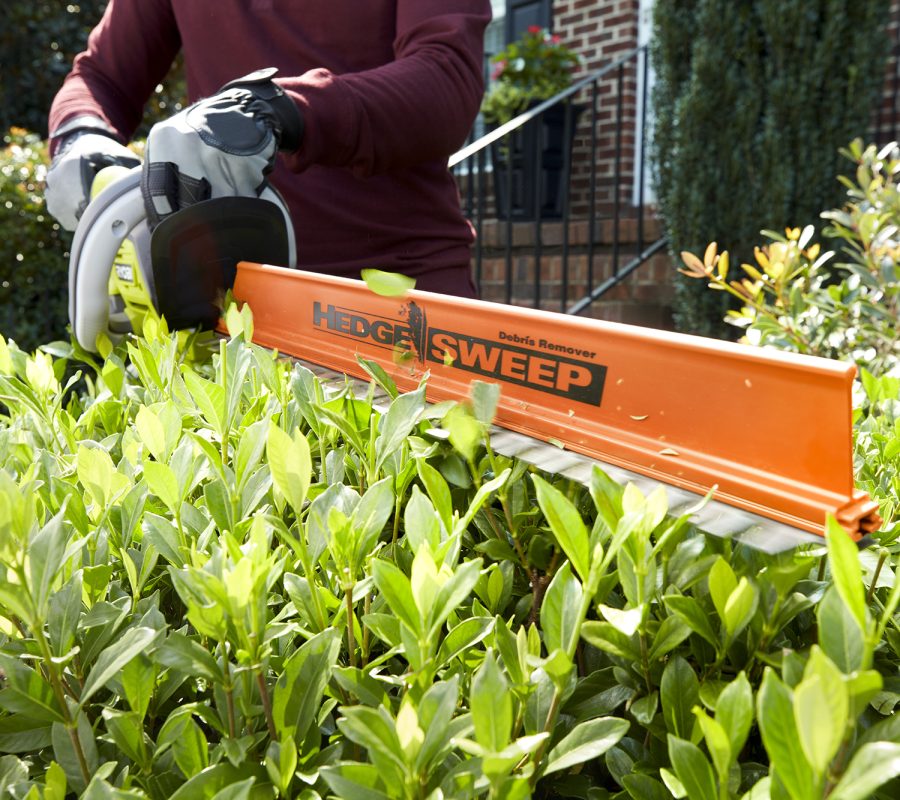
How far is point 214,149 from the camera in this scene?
1.66 metres

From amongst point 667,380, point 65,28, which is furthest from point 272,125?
point 65,28

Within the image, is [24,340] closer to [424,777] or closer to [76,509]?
[76,509]

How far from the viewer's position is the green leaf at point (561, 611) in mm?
556

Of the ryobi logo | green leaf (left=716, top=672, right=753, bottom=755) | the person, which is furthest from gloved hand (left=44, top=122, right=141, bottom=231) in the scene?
green leaf (left=716, top=672, right=753, bottom=755)

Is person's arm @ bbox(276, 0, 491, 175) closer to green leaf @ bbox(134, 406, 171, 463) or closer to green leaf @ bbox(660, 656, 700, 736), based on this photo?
green leaf @ bbox(134, 406, 171, 463)

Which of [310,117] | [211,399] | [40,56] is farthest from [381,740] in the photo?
[40,56]

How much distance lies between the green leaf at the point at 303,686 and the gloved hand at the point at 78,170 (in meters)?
1.91

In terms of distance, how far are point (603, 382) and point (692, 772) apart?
572 millimetres

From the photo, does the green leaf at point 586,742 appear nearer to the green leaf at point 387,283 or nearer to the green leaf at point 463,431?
the green leaf at point 463,431

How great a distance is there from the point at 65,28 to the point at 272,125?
26.5ft

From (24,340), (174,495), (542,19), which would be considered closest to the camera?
(174,495)

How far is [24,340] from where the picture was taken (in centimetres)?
507

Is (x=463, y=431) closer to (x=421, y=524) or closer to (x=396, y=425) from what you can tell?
(x=396, y=425)

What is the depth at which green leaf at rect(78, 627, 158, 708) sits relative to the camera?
560mm
